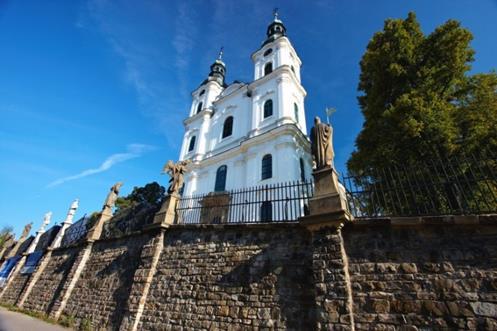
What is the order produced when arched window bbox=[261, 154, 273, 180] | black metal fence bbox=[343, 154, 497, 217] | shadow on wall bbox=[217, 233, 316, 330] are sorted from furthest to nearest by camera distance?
arched window bbox=[261, 154, 273, 180] → shadow on wall bbox=[217, 233, 316, 330] → black metal fence bbox=[343, 154, 497, 217]

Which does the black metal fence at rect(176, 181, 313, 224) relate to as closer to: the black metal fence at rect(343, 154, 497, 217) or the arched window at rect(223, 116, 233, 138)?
the black metal fence at rect(343, 154, 497, 217)

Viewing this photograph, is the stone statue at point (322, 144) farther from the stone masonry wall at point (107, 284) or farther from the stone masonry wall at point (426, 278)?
the stone masonry wall at point (107, 284)

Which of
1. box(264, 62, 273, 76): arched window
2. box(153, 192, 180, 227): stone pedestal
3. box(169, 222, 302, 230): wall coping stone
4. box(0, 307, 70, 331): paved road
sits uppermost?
box(264, 62, 273, 76): arched window

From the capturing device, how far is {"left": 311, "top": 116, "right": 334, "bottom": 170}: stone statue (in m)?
5.73

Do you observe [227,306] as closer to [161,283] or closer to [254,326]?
[254,326]

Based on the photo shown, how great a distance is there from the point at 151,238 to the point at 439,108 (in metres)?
11.7

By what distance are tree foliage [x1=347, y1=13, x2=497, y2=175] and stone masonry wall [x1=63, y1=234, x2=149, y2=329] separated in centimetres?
984

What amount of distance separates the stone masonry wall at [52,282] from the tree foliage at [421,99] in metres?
14.9

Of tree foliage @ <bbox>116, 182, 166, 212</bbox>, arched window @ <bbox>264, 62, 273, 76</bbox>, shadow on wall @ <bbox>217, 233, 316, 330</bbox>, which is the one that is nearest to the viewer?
shadow on wall @ <bbox>217, 233, 316, 330</bbox>

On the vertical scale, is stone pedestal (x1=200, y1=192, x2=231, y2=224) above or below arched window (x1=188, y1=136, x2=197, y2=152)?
below

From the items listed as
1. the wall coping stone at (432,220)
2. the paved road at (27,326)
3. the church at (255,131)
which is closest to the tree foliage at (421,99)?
the wall coping stone at (432,220)

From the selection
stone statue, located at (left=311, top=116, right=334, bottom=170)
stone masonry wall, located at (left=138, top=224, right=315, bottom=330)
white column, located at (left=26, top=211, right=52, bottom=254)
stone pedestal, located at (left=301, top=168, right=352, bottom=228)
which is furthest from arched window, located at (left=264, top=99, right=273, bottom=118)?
white column, located at (left=26, top=211, right=52, bottom=254)

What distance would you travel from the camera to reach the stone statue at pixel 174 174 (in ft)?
30.7

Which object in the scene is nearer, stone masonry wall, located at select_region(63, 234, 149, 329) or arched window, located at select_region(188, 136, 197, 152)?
stone masonry wall, located at select_region(63, 234, 149, 329)
